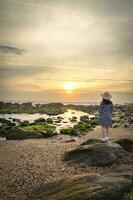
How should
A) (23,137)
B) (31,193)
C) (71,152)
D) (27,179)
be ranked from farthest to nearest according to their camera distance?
(23,137), (71,152), (27,179), (31,193)

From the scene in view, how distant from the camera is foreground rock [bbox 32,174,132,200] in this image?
8.00 meters

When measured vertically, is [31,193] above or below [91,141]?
below

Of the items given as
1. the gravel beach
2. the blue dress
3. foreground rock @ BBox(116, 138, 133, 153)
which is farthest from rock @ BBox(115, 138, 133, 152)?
the gravel beach

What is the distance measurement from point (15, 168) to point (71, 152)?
2.76 metres

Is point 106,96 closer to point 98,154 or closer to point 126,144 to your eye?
point 126,144

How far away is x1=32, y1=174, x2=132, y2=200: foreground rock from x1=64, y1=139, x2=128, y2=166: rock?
324 cm

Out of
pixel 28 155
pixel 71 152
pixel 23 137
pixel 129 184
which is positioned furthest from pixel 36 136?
pixel 129 184

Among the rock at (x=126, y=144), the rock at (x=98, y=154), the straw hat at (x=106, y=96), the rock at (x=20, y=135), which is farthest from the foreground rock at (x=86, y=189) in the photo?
the rock at (x=20, y=135)

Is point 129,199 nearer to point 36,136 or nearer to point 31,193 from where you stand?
point 31,193

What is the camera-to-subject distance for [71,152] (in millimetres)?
14203

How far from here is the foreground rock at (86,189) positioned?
8000 millimetres

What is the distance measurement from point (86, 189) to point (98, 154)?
4.72m

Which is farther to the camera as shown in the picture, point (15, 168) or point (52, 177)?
point (15, 168)

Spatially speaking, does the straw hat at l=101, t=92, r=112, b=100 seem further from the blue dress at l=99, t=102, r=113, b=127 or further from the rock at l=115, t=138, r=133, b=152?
the rock at l=115, t=138, r=133, b=152
